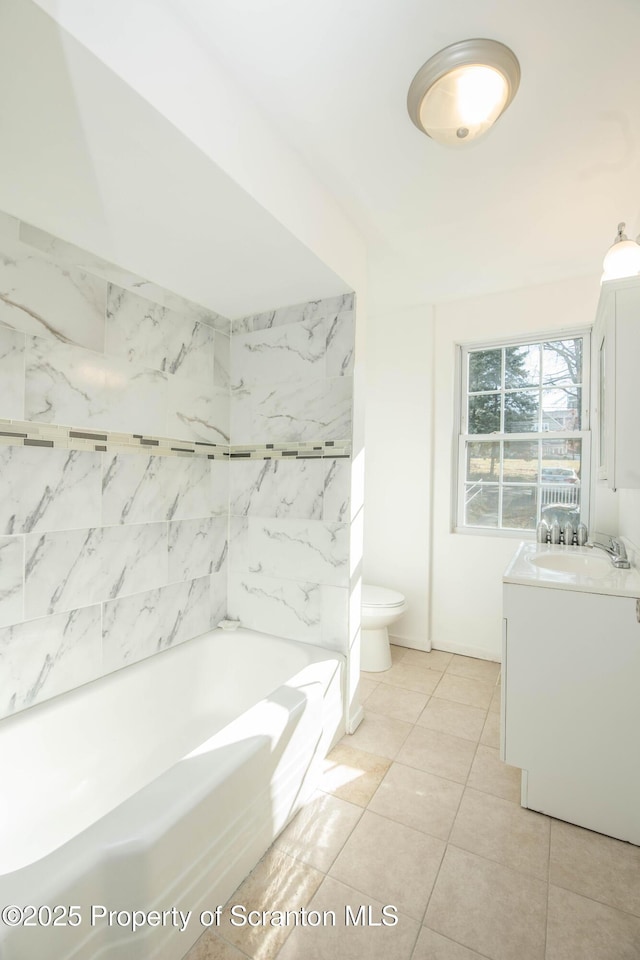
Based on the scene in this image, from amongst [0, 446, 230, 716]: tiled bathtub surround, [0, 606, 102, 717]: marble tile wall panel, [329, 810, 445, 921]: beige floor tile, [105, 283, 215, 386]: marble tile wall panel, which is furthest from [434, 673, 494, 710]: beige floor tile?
[105, 283, 215, 386]: marble tile wall panel

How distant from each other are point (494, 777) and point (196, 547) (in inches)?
68.0

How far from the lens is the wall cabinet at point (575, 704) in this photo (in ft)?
5.01

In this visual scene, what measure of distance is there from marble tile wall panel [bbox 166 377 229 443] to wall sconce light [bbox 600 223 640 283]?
1.85 metres

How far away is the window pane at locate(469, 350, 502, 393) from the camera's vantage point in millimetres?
2996

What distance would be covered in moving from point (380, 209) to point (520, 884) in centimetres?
255

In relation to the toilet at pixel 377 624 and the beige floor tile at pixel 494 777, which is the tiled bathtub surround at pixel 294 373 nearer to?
the toilet at pixel 377 624

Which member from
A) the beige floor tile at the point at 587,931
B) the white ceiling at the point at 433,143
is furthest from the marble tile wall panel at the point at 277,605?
the white ceiling at the point at 433,143

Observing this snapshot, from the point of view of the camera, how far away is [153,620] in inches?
80.3

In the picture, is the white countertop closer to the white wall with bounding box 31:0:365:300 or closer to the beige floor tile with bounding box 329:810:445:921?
the beige floor tile with bounding box 329:810:445:921

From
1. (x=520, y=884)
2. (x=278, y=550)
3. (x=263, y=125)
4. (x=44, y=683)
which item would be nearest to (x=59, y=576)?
(x=44, y=683)

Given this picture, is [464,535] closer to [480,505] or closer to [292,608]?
[480,505]

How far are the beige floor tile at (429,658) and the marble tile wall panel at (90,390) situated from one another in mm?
2219

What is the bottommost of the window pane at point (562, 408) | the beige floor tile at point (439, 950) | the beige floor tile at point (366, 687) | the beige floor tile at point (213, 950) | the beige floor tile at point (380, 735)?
the beige floor tile at point (213, 950)

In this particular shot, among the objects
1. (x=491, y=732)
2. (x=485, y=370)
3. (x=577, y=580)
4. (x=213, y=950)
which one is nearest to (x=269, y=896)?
(x=213, y=950)
